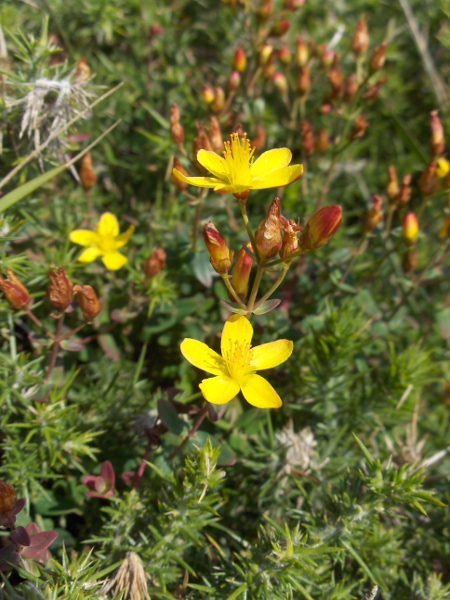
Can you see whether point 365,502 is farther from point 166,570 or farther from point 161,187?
point 161,187

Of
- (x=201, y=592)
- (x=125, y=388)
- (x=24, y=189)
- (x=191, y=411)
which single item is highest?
(x=24, y=189)

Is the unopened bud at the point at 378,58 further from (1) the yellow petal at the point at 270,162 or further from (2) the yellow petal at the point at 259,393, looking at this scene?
(2) the yellow petal at the point at 259,393

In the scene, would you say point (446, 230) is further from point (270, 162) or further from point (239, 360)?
point (239, 360)

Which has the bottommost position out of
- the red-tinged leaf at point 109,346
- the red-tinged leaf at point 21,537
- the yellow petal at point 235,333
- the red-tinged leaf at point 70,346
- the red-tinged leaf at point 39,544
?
the red-tinged leaf at point 109,346

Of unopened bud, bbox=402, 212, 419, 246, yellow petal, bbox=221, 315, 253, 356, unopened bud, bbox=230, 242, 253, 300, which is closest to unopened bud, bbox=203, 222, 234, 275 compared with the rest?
unopened bud, bbox=230, 242, 253, 300

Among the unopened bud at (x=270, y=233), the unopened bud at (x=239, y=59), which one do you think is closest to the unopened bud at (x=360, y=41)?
the unopened bud at (x=239, y=59)

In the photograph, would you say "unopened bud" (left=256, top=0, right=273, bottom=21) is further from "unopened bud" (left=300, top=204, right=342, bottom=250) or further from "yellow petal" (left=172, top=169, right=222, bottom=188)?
"unopened bud" (left=300, top=204, right=342, bottom=250)

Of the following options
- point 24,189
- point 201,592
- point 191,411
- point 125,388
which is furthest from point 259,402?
point 24,189
